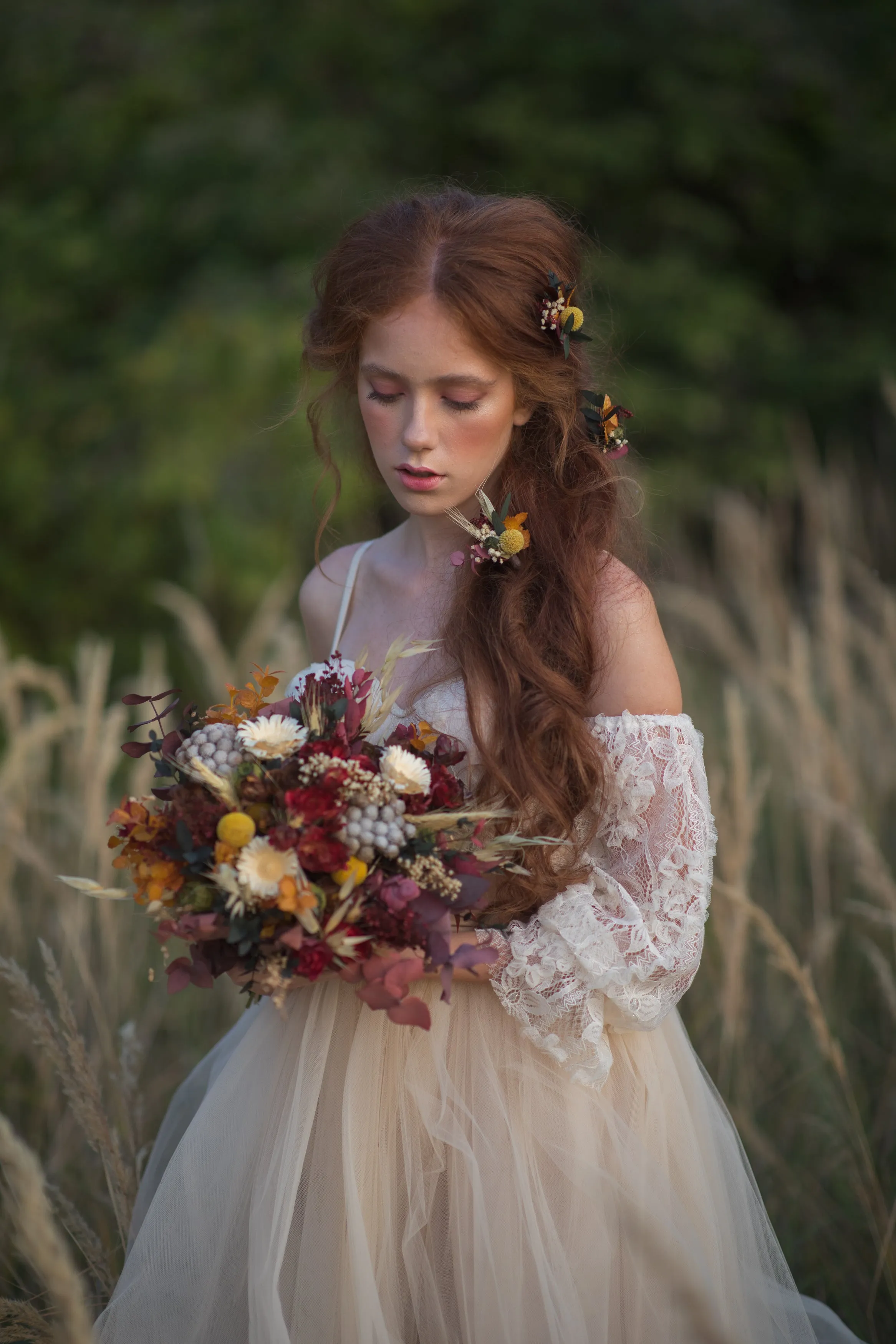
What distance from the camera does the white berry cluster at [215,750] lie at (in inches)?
61.8

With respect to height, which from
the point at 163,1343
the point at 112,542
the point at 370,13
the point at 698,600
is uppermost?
the point at 370,13

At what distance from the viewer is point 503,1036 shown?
1887mm

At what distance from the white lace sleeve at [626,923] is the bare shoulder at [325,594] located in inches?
31.3

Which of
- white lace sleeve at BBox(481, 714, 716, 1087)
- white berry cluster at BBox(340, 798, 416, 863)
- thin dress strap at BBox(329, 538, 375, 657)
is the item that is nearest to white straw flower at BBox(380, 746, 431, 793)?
white berry cluster at BBox(340, 798, 416, 863)

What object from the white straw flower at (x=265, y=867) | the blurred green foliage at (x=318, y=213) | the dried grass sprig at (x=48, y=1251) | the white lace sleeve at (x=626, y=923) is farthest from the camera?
the blurred green foliage at (x=318, y=213)

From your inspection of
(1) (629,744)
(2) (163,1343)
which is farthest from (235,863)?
(2) (163,1343)

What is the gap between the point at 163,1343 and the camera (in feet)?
5.81

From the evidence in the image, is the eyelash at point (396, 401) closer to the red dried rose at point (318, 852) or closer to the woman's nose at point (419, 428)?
the woman's nose at point (419, 428)

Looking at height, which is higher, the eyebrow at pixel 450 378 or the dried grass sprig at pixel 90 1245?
the eyebrow at pixel 450 378

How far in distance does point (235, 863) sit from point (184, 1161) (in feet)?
2.47

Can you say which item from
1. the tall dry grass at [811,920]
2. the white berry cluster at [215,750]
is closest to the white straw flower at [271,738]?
the white berry cluster at [215,750]

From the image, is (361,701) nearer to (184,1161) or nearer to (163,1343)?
(184,1161)

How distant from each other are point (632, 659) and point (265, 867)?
787 millimetres

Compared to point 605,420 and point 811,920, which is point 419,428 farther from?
point 811,920
